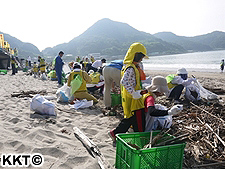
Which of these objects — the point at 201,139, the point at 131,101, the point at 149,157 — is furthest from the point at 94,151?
the point at 201,139

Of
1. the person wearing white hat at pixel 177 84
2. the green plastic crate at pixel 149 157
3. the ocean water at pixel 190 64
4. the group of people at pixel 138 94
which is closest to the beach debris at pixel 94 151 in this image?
the green plastic crate at pixel 149 157

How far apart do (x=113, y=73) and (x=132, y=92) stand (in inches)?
84.5

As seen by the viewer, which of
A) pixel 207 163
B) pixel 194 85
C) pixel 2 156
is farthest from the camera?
pixel 194 85

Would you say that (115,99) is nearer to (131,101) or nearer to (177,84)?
(177,84)

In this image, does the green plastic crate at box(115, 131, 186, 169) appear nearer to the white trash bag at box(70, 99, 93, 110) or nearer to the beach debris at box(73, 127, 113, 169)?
the beach debris at box(73, 127, 113, 169)

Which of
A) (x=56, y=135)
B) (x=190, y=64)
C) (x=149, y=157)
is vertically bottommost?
(x=56, y=135)

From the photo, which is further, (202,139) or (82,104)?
(82,104)

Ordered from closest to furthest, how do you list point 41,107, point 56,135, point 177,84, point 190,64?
point 56,135 → point 41,107 → point 177,84 → point 190,64

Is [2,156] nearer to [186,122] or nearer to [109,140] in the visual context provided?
[109,140]

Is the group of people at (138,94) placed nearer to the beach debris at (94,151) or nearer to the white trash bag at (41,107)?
the beach debris at (94,151)

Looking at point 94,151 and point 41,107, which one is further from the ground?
point 41,107

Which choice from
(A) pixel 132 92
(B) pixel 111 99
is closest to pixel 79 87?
(B) pixel 111 99

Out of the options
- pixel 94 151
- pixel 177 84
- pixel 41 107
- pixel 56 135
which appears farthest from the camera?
pixel 177 84

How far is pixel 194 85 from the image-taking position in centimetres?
581
